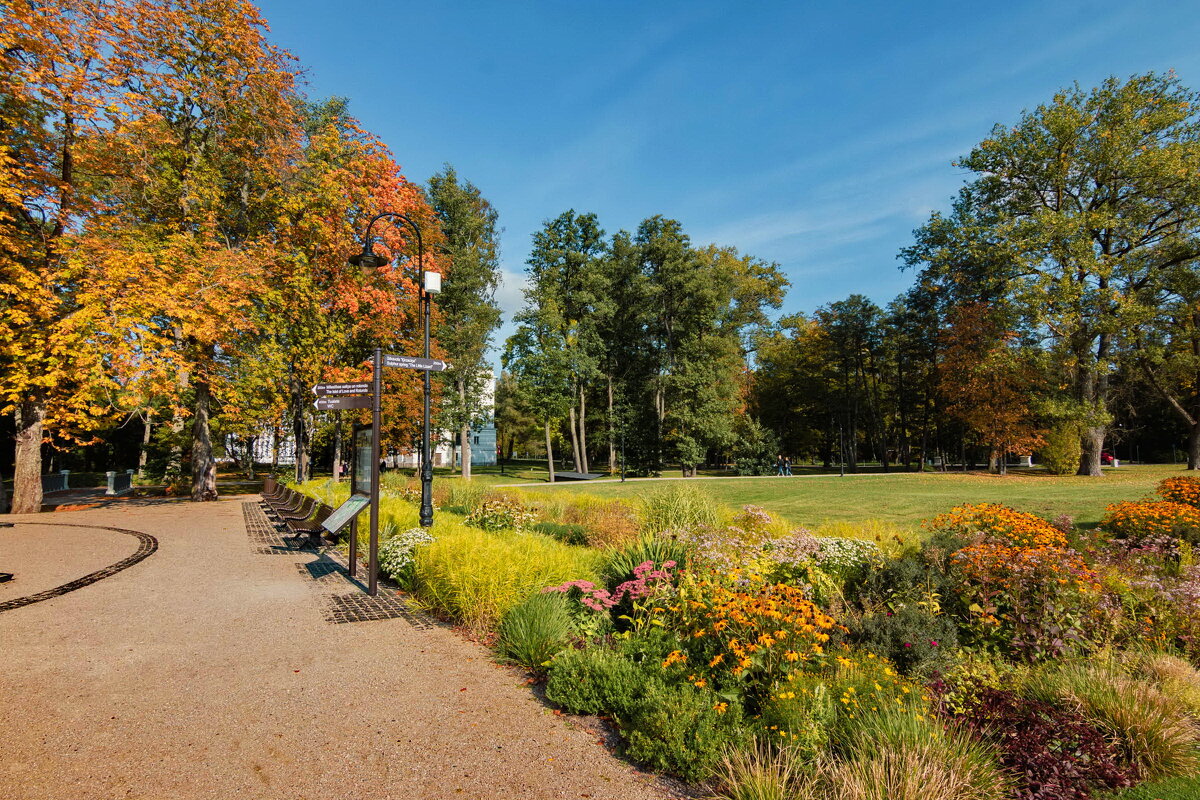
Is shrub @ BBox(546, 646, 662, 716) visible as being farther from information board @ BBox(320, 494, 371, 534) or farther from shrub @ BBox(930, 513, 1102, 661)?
information board @ BBox(320, 494, 371, 534)

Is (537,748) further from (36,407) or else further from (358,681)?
(36,407)

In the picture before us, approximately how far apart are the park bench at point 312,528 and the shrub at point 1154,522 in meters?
11.6

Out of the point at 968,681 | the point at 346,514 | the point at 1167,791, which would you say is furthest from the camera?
the point at 346,514

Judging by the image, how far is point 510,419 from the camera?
6109 cm

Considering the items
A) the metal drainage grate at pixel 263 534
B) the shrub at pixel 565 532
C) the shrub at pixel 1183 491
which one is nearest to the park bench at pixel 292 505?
the metal drainage grate at pixel 263 534

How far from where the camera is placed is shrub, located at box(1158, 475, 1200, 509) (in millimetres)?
8922

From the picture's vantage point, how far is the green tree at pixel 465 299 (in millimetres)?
28734

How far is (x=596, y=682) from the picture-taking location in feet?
12.6

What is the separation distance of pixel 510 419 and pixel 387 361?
54162mm

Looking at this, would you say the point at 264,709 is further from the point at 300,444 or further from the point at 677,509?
the point at 300,444

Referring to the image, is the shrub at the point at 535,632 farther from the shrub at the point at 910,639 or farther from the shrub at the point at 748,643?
the shrub at the point at 910,639

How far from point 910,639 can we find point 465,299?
27.4 meters

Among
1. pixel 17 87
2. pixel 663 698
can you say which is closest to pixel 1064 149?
pixel 663 698

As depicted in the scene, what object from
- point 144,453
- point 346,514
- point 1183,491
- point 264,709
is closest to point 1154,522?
point 1183,491
